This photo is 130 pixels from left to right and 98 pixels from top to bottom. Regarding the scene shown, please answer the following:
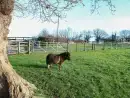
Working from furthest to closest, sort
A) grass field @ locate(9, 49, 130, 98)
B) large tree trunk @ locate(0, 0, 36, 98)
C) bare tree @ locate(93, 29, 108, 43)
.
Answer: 1. bare tree @ locate(93, 29, 108, 43)
2. grass field @ locate(9, 49, 130, 98)
3. large tree trunk @ locate(0, 0, 36, 98)

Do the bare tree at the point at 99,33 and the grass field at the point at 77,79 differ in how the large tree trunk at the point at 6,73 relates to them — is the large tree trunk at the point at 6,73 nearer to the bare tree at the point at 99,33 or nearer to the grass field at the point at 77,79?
the grass field at the point at 77,79

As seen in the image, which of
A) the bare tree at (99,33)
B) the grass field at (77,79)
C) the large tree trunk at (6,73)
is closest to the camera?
the large tree trunk at (6,73)

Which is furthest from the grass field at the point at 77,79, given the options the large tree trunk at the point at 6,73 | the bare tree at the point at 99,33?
the bare tree at the point at 99,33

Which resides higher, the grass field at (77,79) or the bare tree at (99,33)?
the bare tree at (99,33)

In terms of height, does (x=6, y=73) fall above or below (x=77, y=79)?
above

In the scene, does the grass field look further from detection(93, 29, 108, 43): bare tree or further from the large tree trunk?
detection(93, 29, 108, 43): bare tree

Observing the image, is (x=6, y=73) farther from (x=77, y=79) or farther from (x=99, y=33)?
(x=99, y=33)

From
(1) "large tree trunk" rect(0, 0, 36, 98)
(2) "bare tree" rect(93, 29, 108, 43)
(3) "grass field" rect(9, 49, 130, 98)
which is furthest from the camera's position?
(2) "bare tree" rect(93, 29, 108, 43)

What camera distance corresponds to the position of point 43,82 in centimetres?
1994

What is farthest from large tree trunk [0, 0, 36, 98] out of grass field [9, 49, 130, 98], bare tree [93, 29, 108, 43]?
bare tree [93, 29, 108, 43]

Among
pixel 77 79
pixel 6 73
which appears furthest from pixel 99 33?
pixel 6 73

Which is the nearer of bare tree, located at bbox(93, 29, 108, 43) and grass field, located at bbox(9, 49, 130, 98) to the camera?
grass field, located at bbox(9, 49, 130, 98)

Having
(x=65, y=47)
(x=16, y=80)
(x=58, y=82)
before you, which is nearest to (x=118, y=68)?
(x=58, y=82)

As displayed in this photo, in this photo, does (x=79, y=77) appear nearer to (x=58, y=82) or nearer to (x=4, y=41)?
(x=58, y=82)
